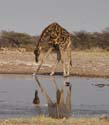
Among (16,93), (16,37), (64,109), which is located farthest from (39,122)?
(16,37)

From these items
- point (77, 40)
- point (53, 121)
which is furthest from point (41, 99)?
point (77, 40)

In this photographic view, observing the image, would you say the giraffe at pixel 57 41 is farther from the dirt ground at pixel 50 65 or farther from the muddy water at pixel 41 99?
the dirt ground at pixel 50 65

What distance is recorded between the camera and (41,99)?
52.3 ft

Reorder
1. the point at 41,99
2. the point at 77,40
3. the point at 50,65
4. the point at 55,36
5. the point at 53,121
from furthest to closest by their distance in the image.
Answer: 1. the point at 77,40
2. the point at 50,65
3. the point at 55,36
4. the point at 41,99
5. the point at 53,121

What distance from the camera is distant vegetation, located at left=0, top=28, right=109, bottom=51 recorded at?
1982 inches

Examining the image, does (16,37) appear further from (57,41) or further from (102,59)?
(57,41)

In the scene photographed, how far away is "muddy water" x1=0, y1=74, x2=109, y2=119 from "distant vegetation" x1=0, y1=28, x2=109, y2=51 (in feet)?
87.9

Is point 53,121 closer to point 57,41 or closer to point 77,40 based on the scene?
point 57,41

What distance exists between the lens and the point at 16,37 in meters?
53.2

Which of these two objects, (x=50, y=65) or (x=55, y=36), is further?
(x=50, y=65)

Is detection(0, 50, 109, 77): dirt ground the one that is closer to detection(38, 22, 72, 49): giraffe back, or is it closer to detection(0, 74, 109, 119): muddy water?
detection(0, 74, 109, 119): muddy water

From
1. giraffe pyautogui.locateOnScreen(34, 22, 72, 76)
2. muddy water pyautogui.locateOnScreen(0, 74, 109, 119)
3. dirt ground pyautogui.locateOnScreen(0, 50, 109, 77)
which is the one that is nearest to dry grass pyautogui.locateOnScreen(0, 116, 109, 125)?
muddy water pyautogui.locateOnScreen(0, 74, 109, 119)

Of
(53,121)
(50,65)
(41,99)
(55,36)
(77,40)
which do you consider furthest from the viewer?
(77,40)

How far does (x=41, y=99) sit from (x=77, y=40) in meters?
37.8
